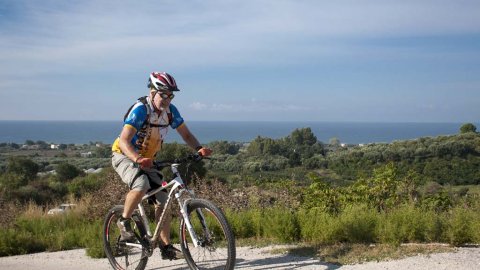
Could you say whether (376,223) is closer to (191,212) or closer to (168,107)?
(191,212)

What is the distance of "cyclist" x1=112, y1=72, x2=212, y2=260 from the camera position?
5734mm

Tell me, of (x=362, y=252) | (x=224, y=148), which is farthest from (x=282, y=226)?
(x=224, y=148)

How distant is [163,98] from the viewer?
5848mm

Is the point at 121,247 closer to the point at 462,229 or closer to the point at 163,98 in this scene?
the point at 163,98

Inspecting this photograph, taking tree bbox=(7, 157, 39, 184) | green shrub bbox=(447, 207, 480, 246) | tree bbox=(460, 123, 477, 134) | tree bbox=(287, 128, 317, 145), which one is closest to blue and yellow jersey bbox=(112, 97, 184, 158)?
green shrub bbox=(447, 207, 480, 246)

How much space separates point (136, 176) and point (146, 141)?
0.43 m

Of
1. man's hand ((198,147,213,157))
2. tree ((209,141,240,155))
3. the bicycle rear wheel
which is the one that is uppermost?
man's hand ((198,147,213,157))

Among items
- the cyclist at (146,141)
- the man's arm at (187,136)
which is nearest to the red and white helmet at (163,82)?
the cyclist at (146,141)

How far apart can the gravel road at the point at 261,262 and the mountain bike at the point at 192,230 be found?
64 cm

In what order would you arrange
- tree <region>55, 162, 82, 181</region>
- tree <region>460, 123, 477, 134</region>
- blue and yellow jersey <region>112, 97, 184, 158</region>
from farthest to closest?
1. tree <region>460, 123, 477, 134</region>
2. tree <region>55, 162, 82, 181</region>
3. blue and yellow jersey <region>112, 97, 184, 158</region>

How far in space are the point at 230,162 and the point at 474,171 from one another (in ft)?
39.7

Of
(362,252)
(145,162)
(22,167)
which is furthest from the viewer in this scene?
(22,167)

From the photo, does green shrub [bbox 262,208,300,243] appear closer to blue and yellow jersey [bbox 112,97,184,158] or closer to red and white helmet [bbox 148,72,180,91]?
blue and yellow jersey [bbox 112,97,184,158]

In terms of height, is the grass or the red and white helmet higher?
the red and white helmet
